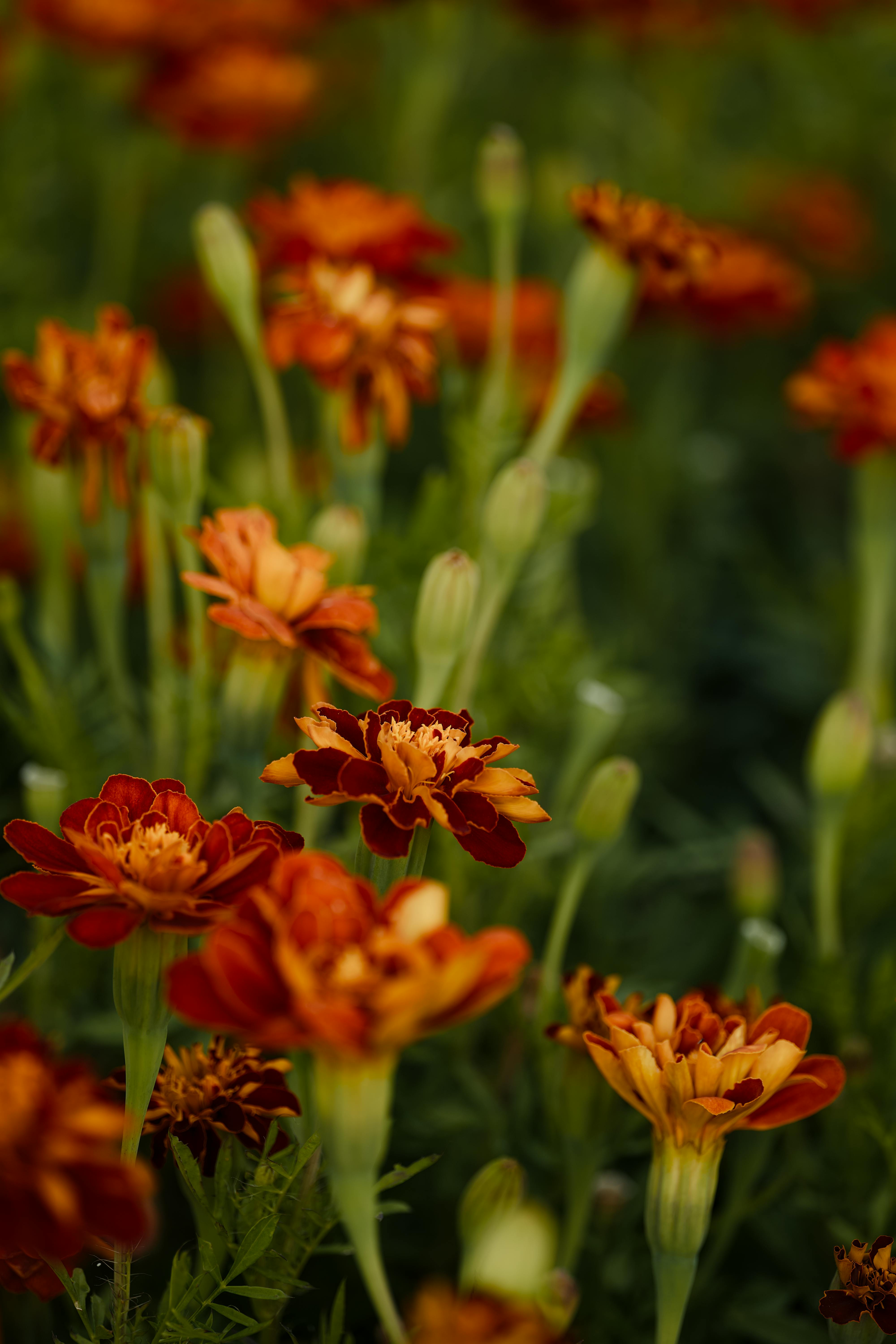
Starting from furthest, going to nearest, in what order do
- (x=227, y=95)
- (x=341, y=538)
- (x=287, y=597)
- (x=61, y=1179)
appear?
(x=227, y=95)
(x=341, y=538)
(x=287, y=597)
(x=61, y=1179)

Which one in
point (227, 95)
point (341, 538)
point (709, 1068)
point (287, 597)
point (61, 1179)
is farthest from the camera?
point (227, 95)

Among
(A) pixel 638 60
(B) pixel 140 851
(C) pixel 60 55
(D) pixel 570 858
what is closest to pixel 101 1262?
(B) pixel 140 851

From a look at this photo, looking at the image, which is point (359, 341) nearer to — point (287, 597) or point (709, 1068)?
point (287, 597)

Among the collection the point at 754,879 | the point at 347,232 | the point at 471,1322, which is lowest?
the point at 754,879

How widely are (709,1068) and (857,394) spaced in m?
0.56

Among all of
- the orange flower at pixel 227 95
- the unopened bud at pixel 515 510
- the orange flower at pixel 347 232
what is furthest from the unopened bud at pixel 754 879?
the orange flower at pixel 227 95

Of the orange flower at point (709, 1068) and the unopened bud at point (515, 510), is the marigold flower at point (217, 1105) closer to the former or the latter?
the orange flower at point (709, 1068)

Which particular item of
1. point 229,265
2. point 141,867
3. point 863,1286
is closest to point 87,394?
point 229,265

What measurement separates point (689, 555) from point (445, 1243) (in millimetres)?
806

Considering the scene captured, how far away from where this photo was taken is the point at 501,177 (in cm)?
90

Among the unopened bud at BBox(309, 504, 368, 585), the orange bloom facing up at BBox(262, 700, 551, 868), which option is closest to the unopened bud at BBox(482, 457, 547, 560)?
the unopened bud at BBox(309, 504, 368, 585)

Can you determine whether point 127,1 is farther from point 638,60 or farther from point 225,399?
point 638,60

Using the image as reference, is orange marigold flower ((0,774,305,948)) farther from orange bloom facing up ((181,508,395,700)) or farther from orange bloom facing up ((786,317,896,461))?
orange bloom facing up ((786,317,896,461))

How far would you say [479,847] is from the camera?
498 mm
